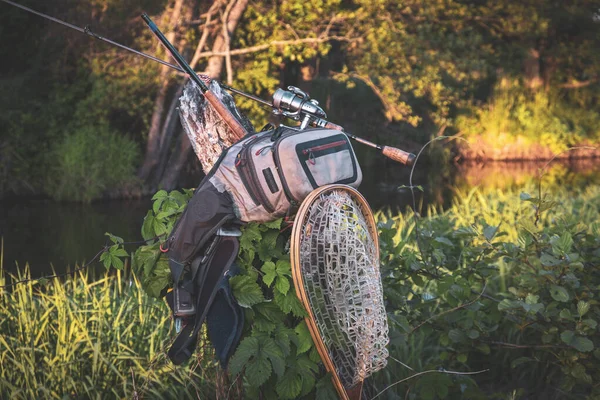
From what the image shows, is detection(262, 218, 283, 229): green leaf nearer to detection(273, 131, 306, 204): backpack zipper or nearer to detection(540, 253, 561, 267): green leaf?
detection(273, 131, 306, 204): backpack zipper

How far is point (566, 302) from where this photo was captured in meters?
3.56

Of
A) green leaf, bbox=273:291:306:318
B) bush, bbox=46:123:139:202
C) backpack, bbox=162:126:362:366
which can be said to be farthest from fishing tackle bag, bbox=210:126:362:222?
bush, bbox=46:123:139:202

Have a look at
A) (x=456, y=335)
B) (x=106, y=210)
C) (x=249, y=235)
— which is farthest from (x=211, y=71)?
(x=249, y=235)

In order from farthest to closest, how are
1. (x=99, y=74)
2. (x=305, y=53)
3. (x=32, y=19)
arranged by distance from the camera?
(x=32, y=19)
(x=99, y=74)
(x=305, y=53)

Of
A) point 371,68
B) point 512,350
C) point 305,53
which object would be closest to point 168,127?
point 305,53

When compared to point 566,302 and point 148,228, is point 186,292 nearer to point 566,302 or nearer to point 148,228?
point 148,228

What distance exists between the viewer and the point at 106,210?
12.3 metres

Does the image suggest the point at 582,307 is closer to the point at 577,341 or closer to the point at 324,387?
the point at 577,341

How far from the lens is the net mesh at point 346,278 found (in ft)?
8.25

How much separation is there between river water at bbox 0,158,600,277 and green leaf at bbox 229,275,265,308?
411cm

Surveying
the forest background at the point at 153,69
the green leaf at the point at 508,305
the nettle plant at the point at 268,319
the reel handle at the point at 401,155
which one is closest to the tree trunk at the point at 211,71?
the forest background at the point at 153,69

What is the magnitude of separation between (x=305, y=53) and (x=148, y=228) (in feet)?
34.4

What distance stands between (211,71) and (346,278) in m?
11.2

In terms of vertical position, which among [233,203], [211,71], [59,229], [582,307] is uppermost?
[233,203]
